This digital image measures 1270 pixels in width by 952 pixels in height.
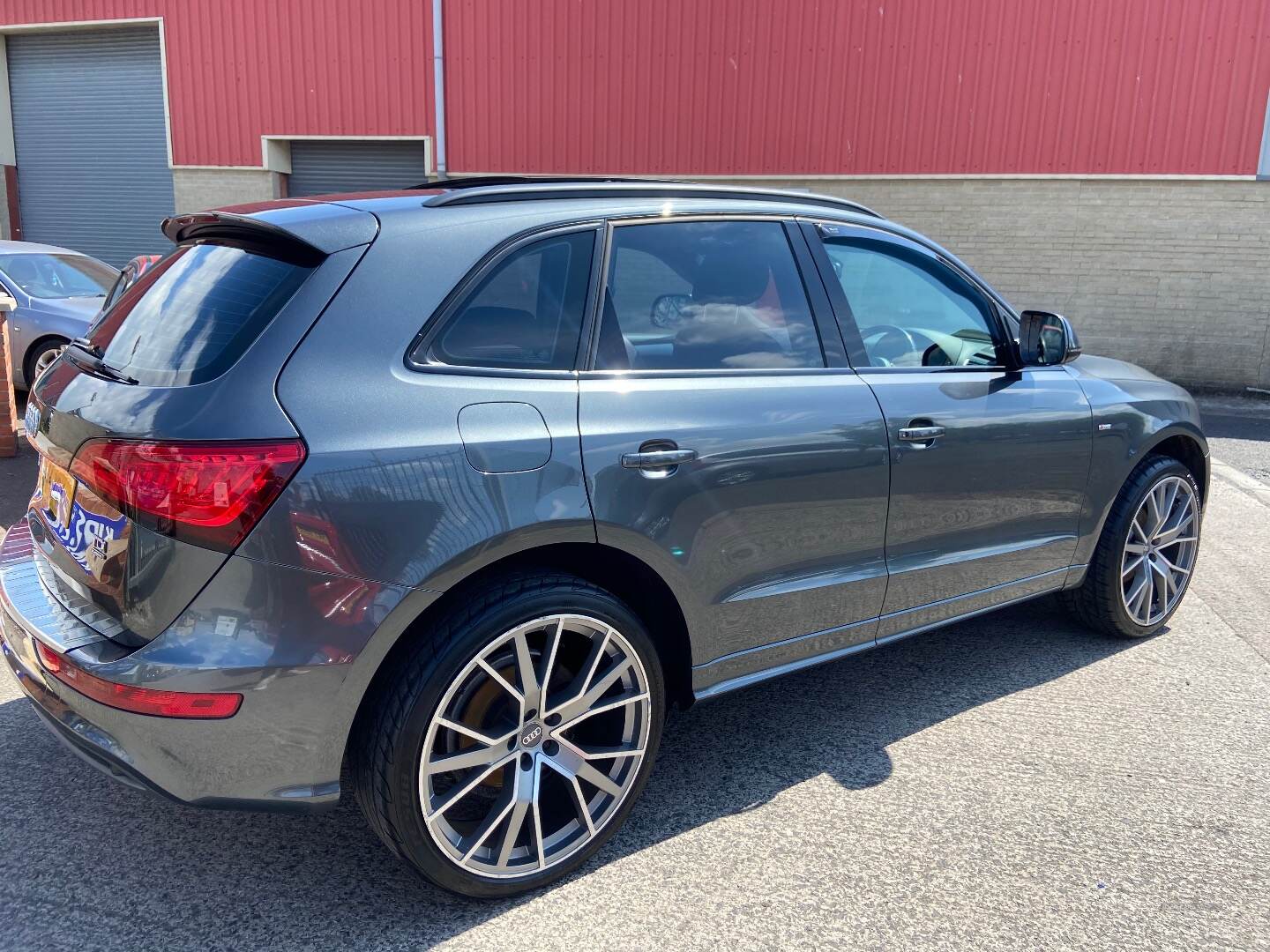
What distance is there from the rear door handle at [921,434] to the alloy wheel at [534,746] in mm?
1186

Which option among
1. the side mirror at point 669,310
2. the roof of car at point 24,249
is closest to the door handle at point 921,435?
the side mirror at point 669,310

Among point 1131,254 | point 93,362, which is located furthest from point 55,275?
point 1131,254

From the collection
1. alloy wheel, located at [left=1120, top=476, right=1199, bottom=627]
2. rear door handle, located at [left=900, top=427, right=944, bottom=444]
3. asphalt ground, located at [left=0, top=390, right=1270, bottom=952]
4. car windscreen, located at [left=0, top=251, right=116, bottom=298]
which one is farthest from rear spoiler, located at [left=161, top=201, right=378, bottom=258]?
car windscreen, located at [left=0, top=251, right=116, bottom=298]

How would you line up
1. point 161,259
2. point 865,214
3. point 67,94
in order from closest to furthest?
point 161,259 → point 865,214 → point 67,94

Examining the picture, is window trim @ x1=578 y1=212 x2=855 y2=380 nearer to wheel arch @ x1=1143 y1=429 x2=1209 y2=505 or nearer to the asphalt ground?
the asphalt ground

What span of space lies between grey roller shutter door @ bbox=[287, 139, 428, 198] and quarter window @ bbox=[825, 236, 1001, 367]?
12.2 metres

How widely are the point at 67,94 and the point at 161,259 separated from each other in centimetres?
1676

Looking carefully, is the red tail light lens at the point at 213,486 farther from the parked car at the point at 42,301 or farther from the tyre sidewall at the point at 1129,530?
the parked car at the point at 42,301

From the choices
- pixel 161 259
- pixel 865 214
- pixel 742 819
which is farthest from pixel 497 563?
pixel 865 214

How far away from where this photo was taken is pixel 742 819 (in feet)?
9.39

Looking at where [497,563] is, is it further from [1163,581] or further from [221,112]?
[221,112]

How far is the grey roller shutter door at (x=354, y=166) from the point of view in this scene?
48.1ft

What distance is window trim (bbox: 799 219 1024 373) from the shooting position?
3.15 metres

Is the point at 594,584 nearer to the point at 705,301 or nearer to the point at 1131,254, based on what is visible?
the point at 705,301
